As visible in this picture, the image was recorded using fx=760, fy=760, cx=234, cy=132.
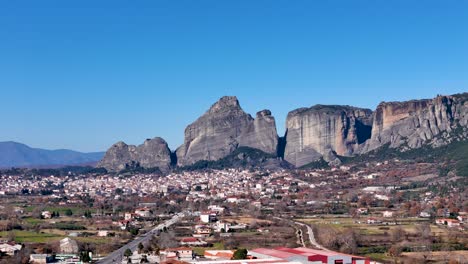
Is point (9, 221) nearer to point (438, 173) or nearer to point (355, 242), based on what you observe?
point (355, 242)

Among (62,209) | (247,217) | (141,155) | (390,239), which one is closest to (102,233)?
(247,217)

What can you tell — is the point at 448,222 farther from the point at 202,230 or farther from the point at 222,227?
the point at 202,230

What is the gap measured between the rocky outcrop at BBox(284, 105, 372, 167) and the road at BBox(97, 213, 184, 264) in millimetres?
57412

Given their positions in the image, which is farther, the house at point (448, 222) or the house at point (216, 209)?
the house at point (216, 209)

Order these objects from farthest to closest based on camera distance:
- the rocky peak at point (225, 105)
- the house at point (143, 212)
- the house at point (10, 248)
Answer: the rocky peak at point (225, 105), the house at point (143, 212), the house at point (10, 248)

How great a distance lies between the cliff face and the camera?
4318 inches

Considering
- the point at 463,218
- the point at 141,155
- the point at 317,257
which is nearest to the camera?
the point at 317,257

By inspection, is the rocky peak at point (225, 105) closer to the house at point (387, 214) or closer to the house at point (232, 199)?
the house at point (232, 199)

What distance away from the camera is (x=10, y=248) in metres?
44.1

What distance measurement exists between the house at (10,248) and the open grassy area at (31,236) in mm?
4147

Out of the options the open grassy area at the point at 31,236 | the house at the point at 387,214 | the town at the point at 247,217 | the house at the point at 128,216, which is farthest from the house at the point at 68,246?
the house at the point at 387,214

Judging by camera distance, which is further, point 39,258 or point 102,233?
point 102,233

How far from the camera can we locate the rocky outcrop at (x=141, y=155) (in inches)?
5719

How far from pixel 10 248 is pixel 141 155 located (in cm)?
10355
